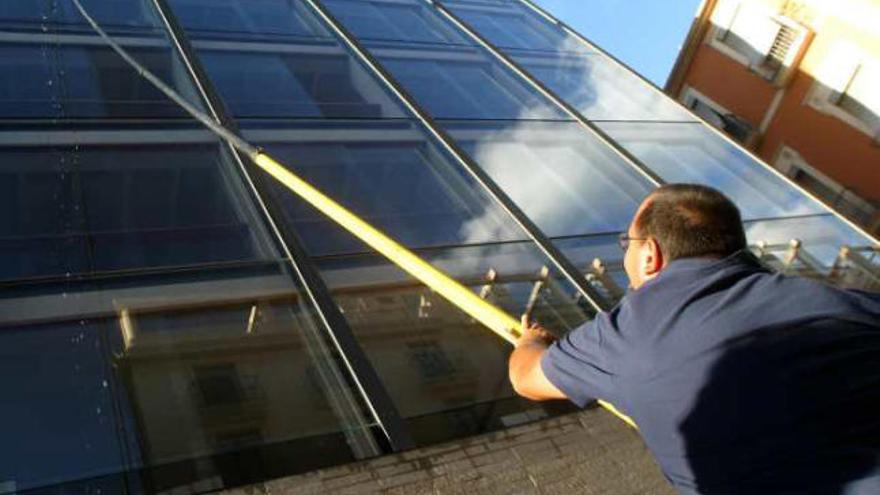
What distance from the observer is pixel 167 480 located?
292 cm

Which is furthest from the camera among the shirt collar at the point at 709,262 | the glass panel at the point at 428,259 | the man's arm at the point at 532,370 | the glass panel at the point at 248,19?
the glass panel at the point at 248,19

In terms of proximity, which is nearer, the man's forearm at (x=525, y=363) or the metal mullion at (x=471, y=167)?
the man's forearm at (x=525, y=363)

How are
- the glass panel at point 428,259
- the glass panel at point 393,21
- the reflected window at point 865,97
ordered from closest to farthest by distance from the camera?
the glass panel at point 428,259
the glass panel at point 393,21
the reflected window at point 865,97

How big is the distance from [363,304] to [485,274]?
98cm

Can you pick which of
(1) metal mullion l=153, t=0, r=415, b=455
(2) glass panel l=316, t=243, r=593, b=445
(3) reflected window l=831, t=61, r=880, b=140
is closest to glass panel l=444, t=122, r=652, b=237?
(2) glass panel l=316, t=243, r=593, b=445

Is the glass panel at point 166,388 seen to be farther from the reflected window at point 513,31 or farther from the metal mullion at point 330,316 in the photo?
the reflected window at point 513,31

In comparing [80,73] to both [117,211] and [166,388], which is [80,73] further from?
[166,388]

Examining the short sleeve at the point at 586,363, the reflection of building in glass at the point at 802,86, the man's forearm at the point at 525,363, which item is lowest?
the reflection of building in glass at the point at 802,86

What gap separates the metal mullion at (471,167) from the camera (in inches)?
195

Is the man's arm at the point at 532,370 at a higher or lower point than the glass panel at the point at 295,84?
higher

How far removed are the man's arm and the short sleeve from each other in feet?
0.23

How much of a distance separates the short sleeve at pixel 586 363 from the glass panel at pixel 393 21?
5998 millimetres

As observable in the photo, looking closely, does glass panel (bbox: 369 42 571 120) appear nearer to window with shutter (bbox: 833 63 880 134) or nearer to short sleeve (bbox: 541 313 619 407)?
short sleeve (bbox: 541 313 619 407)

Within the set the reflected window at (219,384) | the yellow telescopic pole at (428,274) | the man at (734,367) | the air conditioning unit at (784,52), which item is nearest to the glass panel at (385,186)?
the yellow telescopic pole at (428,274)
